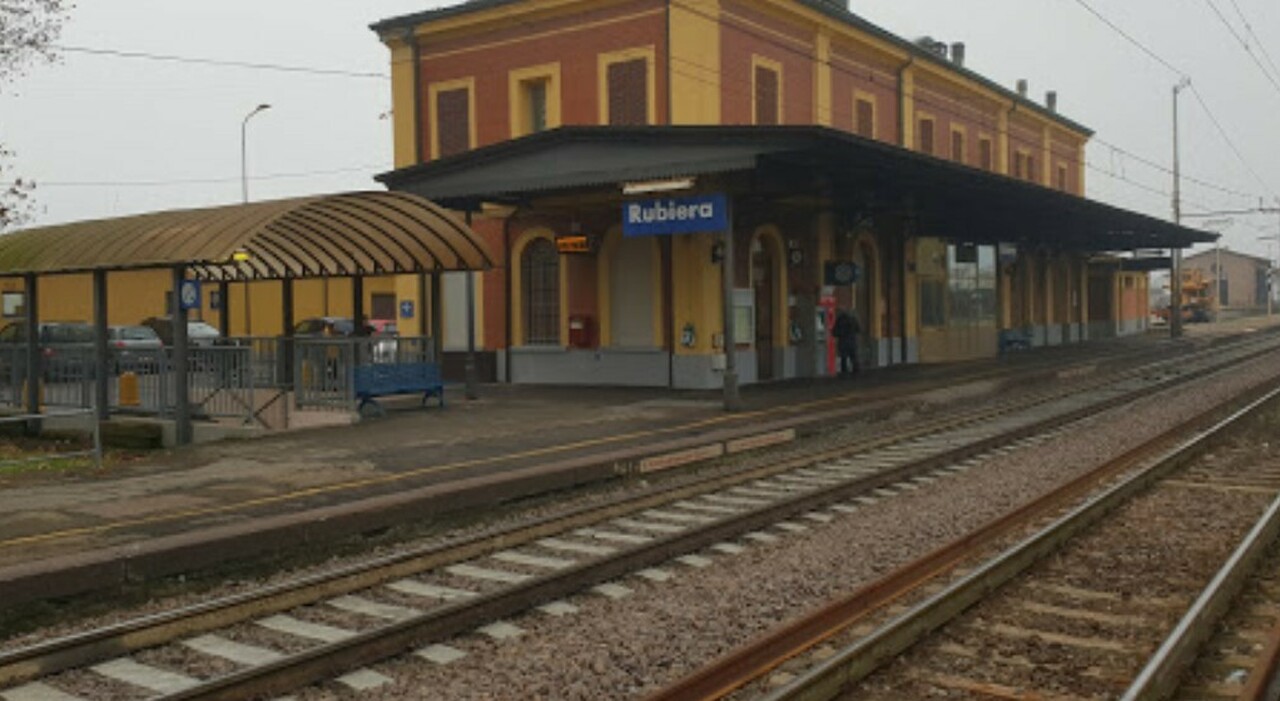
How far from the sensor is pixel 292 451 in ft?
44.7

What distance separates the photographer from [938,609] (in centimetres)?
626

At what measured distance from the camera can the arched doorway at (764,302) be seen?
2384 centimetres

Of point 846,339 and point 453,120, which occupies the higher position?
point 453,120

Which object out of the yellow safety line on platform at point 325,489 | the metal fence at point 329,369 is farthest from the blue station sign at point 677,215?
the metal fence at point 329,369

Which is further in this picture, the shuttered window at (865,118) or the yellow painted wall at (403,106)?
the shuttered window at (865,118)

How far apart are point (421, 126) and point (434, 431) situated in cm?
1468

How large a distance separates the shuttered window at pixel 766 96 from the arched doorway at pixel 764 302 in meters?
3.70

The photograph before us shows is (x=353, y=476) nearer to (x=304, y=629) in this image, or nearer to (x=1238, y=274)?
(x=304, y=629)

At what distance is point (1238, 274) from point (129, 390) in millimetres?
127370

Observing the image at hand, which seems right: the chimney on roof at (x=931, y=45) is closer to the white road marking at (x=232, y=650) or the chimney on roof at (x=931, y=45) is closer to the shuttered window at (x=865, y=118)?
the shuttered window at (x=865, y=118)

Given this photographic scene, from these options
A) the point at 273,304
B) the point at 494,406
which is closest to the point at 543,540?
the point at 494,406

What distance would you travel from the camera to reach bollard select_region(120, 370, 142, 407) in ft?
54.9

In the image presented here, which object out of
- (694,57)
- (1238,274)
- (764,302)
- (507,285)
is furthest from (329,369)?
(1238,274)

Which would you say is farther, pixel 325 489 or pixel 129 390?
pixel 129 390
